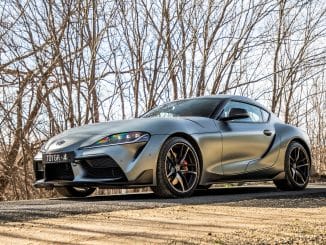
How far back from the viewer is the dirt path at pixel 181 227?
11.5 ft

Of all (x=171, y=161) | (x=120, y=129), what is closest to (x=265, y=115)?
(x=171, y=161)

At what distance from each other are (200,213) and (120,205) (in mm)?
922

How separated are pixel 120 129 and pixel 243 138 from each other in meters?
1.78

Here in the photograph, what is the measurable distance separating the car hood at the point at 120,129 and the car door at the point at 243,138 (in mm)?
434

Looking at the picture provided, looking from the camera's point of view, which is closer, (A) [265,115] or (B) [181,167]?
(B) [181,167]

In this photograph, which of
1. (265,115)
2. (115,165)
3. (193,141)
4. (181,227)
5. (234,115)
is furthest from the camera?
(265,115)

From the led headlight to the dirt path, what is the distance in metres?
1.13

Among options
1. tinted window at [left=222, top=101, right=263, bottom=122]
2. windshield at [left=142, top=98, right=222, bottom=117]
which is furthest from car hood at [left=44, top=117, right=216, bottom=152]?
tinted window at [left=222, top=101, right=263, bottom=122]

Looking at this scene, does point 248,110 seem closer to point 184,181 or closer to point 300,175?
point 300,175

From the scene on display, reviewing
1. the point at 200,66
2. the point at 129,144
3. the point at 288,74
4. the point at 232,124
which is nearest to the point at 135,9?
the point at 200,66

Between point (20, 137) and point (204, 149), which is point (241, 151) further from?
point (20, 137)

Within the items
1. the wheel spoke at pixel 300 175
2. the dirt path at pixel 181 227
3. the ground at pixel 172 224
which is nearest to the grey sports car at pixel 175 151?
the wheel spoke at pixel 300 175

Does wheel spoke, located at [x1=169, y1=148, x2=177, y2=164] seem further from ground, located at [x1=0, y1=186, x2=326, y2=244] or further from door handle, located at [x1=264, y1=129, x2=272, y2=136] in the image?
door handle, located at [x1=264, y1=129, x2=272, y2=136]

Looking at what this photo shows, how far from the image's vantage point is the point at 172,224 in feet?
13.4
